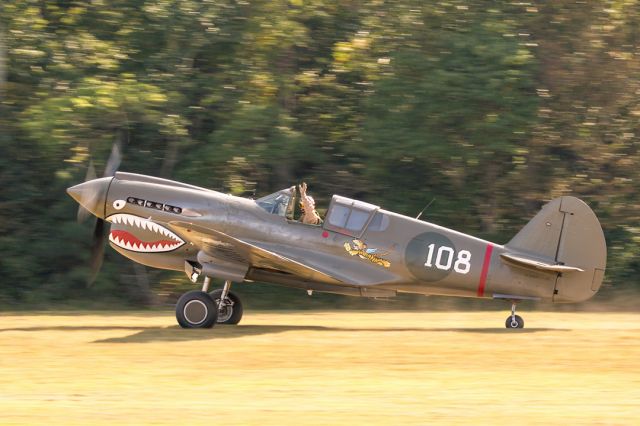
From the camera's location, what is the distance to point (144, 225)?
1454cm

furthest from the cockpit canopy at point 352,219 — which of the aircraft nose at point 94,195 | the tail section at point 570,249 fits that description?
the aircraft nose at point 94,195

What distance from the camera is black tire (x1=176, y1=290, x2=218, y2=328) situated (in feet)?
46.1

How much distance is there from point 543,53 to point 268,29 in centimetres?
586

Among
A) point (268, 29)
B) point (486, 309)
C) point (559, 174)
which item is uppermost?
point (268, 29)

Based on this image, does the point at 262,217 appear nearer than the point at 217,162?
Yes

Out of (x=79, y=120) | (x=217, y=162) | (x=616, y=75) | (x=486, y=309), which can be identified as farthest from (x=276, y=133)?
(x=616, y=75)

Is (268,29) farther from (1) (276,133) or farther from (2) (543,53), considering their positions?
(2) (543,53)

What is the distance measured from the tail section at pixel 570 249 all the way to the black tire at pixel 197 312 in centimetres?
409

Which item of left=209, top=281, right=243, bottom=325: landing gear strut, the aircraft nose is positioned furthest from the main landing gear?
the aircraft nose

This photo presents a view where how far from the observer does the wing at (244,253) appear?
13.6m

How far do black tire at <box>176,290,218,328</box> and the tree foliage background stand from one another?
22.0 ft

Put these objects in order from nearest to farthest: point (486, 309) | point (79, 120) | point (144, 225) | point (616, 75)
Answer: point (144, 225) < point (486, 309) < point (79, 120) < point (616, 75)

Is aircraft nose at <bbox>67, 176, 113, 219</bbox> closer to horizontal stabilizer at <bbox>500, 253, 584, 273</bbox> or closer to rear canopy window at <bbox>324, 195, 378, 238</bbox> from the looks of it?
rear canopy window at <bbox>324, 195, 378, 238</bbox>

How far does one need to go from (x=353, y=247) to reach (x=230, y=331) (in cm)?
206
